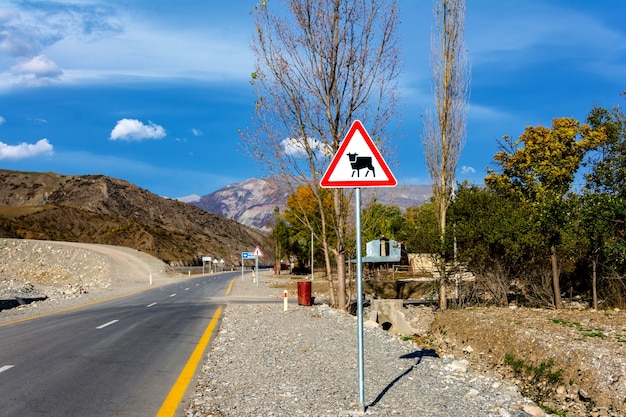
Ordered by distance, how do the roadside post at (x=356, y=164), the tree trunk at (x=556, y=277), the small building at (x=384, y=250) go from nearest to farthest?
the roadside post at (x=356, y=164), the tree trunk at (x=556, y=277), the small building at (x=384, y=250)

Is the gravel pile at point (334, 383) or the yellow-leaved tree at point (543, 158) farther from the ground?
the yellow-leaved tree at point (543, 158)

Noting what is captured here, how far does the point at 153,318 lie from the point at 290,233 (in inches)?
2153

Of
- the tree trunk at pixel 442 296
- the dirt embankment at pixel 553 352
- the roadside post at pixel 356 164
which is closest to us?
the roadside post at pixel 356 164

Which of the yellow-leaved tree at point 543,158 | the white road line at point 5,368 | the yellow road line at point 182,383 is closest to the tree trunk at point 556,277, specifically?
the yellow-leaved tree at point 543,158

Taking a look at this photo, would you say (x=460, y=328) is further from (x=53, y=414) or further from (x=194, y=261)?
(x=194, y=261)

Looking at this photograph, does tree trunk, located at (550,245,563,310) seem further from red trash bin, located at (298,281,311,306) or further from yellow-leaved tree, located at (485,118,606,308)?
red trash bin, located at (298,281,311,306)

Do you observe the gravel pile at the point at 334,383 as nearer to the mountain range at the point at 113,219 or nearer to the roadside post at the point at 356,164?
the roadside post at the point at 356,164

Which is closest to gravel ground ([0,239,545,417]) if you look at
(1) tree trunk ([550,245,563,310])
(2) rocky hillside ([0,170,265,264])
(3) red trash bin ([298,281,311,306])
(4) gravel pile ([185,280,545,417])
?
(4) gravel pile ([185,280,545,417])

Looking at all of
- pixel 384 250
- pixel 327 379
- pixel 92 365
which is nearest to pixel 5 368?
pixel 92 365

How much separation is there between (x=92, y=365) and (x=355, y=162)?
5.77 metres

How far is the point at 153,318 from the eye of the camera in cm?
1792

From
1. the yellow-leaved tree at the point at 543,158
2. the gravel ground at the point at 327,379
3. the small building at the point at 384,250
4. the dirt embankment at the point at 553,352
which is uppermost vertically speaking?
the yellow-leaved tree at the point at 543,158

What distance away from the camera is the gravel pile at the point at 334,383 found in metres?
6.30

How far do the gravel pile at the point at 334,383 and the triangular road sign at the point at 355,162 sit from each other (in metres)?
2.55
